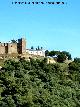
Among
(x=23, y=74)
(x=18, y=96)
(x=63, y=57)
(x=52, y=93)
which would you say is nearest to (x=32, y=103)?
(x=18, y=96)

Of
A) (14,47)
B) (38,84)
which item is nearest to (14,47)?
(14,47)

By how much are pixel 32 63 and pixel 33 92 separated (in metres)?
10.6

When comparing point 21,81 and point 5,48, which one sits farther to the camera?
point 5,48

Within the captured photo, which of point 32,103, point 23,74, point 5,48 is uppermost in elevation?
point 5,48

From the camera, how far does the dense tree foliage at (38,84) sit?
3396 centimetres

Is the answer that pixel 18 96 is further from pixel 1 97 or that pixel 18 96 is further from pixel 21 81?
pixel 21 81

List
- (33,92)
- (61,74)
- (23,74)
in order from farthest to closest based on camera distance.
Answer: (61,74) < (23,74) < (33,92)

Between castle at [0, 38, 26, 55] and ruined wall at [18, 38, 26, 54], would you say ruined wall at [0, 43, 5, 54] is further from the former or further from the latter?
ruined wall at [18, 38, 26, 54]

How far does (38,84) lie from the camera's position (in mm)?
39906

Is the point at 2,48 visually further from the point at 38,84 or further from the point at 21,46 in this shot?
the point at 38,84

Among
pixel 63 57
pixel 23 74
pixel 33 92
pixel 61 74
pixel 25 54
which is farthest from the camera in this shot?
pixel 63 57

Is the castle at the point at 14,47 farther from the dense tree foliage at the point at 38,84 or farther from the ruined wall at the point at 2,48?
the dense tree foliage at the point at 38,84

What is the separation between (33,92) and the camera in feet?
119

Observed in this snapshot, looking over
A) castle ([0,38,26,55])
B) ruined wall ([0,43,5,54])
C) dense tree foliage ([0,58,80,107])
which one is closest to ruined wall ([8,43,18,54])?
castle ([0,38,26,55])
